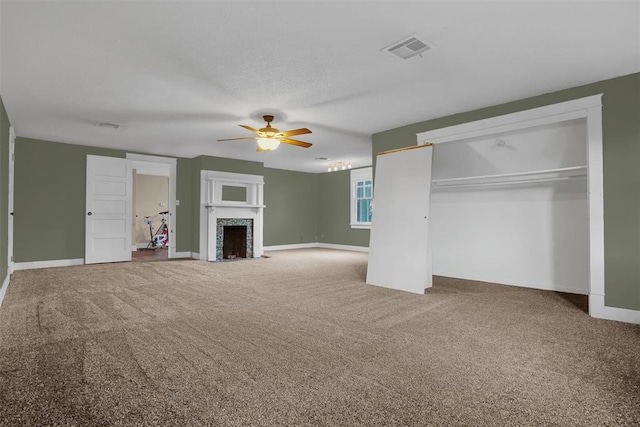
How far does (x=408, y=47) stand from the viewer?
281 cm

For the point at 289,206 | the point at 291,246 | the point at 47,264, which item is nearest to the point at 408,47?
the point at 47,264

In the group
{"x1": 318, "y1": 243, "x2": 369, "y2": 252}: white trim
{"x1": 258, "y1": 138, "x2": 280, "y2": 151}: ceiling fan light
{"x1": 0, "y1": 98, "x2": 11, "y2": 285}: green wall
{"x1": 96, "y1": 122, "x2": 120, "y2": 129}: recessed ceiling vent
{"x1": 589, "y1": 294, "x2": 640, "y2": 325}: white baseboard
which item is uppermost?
{"x1": 96, "y1": 122, "x2": 120, "y2": 129}: recessed ceiling vent

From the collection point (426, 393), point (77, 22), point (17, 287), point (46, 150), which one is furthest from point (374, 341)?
point (46, 150)

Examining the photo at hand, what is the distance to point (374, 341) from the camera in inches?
100

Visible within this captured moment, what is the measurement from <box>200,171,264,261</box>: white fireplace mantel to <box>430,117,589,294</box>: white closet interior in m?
4.32

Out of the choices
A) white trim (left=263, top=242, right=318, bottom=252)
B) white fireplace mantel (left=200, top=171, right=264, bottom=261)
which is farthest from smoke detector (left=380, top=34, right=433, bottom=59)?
white trim (left=263, top=242, right=318, bottom=252)

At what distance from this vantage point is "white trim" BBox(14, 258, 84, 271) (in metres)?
5.94

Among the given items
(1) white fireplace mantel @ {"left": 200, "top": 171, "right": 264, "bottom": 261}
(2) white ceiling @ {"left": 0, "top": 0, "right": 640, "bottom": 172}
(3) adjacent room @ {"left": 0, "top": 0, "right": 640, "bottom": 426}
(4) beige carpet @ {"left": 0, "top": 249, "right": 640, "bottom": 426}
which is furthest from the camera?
(1) white fireplace mantel @ {"left": 200, "top": 171, "right": 264, "bottom": 261}

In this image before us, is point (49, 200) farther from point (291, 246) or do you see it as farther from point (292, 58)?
point (292, 58)

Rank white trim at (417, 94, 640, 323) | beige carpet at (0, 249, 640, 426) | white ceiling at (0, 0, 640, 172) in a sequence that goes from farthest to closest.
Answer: white trim at (417, 94, 640, 323)
white ceiling at (0, 0, 640, 172)
beige carpet at (0, 249, 640, 426)

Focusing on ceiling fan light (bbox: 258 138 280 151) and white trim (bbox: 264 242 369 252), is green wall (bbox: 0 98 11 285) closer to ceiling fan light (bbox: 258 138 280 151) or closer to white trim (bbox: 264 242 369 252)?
ceiling fan light (bbox: 258 138 280 151)

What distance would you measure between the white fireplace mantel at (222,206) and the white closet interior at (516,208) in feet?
14.2

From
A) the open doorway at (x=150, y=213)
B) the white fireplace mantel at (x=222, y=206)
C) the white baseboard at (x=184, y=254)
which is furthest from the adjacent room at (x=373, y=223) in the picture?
the open doorway at (x=150, y=213)

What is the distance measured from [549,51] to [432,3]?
4.64 feet
